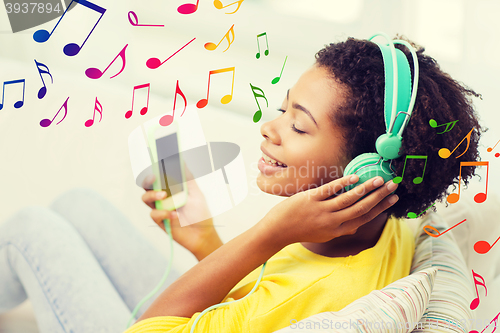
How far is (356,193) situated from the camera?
58cm

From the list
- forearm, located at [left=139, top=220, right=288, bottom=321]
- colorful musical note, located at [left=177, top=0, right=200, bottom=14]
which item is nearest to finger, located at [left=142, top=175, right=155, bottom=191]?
forearm, located at [left=139, top=220, right=288, bottom=321]

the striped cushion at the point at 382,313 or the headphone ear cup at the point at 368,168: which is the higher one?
the headphone ear cup at the point at 368,168

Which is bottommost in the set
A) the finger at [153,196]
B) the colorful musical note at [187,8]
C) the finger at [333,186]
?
the finger at [333,186]

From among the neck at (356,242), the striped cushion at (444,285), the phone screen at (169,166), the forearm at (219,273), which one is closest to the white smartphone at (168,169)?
the phone screen at (169,166)

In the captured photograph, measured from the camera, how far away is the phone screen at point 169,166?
0.80m

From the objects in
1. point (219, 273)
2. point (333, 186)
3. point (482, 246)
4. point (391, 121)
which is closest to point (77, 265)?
point (219, 273)

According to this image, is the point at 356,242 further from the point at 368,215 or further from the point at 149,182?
the point at 149,182

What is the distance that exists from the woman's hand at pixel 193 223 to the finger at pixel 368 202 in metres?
0.36

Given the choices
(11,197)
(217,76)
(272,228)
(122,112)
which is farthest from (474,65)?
(11,197)

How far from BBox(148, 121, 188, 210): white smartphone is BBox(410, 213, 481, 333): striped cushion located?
510 millimetres

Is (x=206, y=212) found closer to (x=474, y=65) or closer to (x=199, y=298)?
(x=199, y=298)

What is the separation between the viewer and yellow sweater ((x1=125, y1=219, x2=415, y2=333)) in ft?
1.98

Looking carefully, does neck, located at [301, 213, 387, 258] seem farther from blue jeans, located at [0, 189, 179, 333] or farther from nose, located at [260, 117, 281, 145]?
blue jeans, located at [0, 189, 179, 333]

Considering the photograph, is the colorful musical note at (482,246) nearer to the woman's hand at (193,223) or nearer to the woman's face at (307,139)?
the woman's face at (307,139)
